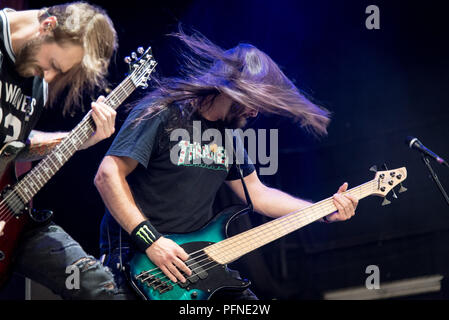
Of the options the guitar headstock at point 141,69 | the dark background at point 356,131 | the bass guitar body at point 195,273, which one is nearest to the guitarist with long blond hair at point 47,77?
the bass guitar body at point 195,273

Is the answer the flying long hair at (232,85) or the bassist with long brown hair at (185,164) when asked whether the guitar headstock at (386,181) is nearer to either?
the bassist with long brown hair at (185,164)

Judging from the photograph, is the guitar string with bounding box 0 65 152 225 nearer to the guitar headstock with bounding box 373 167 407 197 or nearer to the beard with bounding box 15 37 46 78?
the beard with bounding box 15 37 46 78

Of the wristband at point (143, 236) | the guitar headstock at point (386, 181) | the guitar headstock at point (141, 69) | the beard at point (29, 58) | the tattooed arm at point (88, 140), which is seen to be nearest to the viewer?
the beard at point (29, 58)

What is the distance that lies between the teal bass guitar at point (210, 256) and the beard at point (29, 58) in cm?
100

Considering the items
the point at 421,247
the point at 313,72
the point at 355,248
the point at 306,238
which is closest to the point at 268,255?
the point at 306,238

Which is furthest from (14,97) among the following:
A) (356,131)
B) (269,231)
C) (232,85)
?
(356,131)

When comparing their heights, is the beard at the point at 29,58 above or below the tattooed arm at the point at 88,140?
above

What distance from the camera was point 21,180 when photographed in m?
2.38

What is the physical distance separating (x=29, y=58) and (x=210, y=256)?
1.28 metres

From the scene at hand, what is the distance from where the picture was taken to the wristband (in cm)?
234

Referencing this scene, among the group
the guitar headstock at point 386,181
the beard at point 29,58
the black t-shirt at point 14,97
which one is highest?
the beard at point 29,58

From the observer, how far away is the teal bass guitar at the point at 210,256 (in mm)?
2355

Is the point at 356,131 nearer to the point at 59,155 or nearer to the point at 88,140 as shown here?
the point at 88,140

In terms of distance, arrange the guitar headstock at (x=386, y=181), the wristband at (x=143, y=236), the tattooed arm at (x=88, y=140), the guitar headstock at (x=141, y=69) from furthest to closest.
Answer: the guitar headstock at (x=386, y=181) → the guitar headstock at (x=141, y=69) → the tattooed arm at (x=88, y=140) → the wristband at (x=143, y=236)
